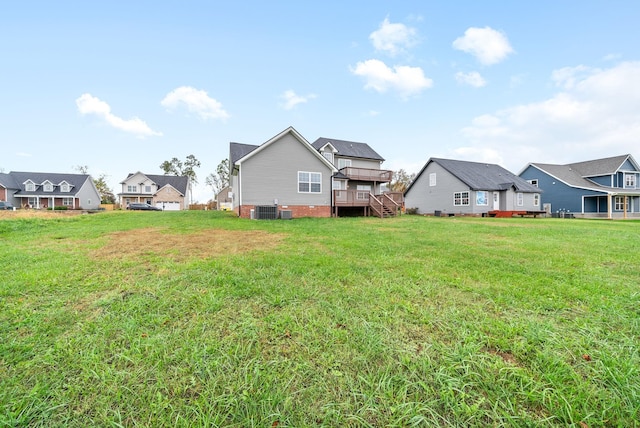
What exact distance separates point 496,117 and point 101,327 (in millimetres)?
29817

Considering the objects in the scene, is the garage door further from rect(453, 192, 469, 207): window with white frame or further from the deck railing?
rect(453, 192, 469, 207): window with white frame

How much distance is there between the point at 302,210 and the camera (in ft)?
59.0

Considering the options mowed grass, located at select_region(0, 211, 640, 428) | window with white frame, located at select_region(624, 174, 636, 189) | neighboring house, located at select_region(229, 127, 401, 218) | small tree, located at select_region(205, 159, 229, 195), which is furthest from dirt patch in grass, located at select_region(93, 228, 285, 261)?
small tree, located at select_region(205, 159, 229, 195)

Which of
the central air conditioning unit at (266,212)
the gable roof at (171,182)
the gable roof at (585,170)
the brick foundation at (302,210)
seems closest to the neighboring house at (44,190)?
the gable roof at (171,182)

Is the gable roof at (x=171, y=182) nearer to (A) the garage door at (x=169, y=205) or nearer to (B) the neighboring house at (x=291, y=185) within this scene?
(A) the garage door at (x=169, y=205)

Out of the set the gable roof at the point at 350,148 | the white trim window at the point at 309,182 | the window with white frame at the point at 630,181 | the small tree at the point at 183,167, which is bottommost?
the white trim window at the point at 309,182

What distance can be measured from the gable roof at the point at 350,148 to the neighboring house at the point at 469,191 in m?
6.55

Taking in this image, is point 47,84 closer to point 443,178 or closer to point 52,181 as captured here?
point 443,178

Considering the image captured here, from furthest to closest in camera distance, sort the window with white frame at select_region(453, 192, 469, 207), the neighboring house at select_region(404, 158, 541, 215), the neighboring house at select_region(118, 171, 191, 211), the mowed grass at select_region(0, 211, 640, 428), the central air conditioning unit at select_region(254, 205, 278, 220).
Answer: the neighboring house at select_region(118, 171, 191, 211), the window with white frame at select_region(453, 192, 469, 207), the neighboring house at select_region(404, 158, 541, 215), the central air conditioning unit at select_region(254, 205, 278, 220), the mowed grass at select_region(0, 211, 640, 428)

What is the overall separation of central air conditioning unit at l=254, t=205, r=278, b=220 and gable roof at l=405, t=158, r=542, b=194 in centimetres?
1993

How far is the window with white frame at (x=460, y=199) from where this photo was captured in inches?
990

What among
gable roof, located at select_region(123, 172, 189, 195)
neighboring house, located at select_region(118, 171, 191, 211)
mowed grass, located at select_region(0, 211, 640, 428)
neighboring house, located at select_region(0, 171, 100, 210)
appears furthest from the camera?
gable roof, located at select_region(123, 172, 189, 195)

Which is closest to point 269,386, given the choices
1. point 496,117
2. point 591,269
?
point 591,269

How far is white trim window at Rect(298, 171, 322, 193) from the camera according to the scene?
17.9 m
